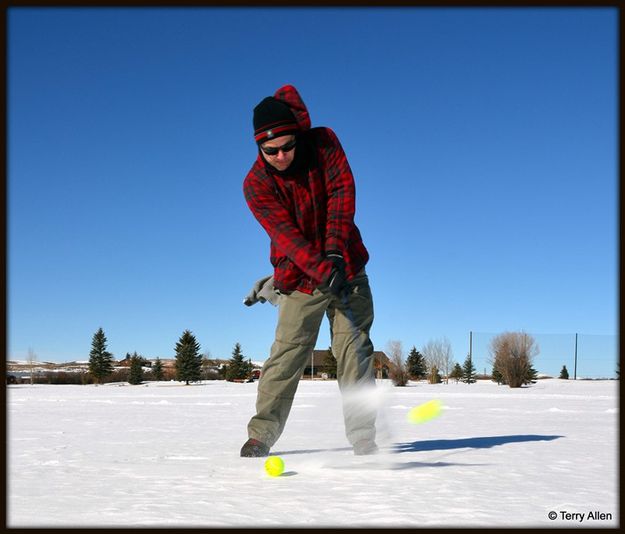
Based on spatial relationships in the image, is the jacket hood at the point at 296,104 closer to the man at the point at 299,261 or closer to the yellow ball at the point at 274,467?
the man at the point at 299,261

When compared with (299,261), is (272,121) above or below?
above

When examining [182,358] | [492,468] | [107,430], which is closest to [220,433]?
[107,430]

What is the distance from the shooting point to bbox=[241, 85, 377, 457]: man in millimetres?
3463

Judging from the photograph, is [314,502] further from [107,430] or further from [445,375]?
[445,375]

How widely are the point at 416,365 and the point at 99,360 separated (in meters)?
24.1

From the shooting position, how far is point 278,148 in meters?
3.41

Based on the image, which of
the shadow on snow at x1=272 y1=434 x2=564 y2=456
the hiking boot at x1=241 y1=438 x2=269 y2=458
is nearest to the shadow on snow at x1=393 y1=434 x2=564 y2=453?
the shadow on snow at x1=272 y1=434 x2=564 y2=456

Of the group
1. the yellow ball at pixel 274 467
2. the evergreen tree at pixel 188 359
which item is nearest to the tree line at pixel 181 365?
the evergreen tree at pixel 188 359

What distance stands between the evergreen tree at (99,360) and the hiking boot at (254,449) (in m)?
42.4

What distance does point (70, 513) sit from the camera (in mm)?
1946

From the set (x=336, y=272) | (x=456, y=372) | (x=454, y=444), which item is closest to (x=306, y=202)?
(x=336, y=272)

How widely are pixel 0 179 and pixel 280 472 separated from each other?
7.54 ft

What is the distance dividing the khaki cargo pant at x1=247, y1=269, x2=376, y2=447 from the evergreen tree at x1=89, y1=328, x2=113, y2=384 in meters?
42.3

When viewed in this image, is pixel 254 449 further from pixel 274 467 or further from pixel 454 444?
pixel 454 444
